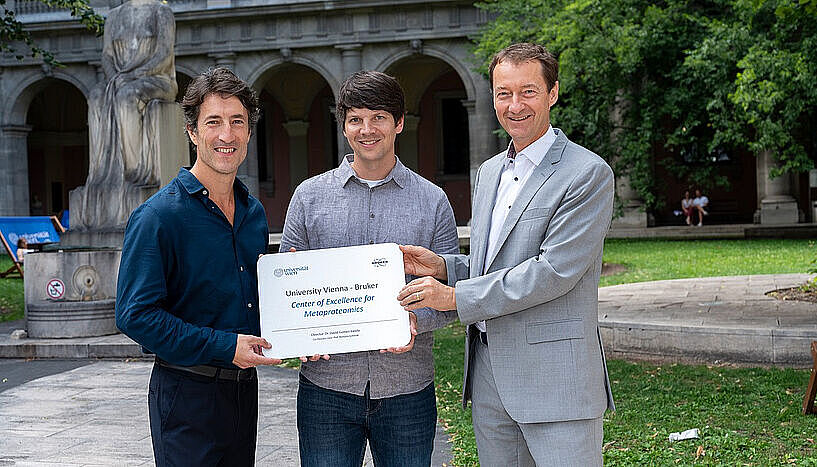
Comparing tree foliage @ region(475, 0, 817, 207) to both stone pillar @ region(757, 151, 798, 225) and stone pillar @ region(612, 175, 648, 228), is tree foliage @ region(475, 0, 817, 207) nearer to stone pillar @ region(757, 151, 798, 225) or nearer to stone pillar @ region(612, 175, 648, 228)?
stone pillar @ region(612, 175, 648, 228)

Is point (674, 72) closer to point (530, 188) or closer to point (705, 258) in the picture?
point (705, 258)

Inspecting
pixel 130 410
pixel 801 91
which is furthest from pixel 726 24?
pixel 130 410

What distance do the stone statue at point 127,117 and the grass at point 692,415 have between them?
4.16m

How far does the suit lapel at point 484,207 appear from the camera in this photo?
3.09 m

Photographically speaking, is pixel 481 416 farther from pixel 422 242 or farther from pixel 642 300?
pixel 642 300

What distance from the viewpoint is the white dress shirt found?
3.03 meters

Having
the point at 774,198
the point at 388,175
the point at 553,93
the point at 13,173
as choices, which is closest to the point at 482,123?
the point at 774,198

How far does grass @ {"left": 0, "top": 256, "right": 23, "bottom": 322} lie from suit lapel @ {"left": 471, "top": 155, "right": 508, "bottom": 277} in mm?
11059

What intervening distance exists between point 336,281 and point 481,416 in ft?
2.28

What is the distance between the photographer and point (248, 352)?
9.19 feet

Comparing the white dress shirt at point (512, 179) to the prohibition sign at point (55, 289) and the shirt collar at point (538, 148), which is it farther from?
the prohibition sign at point (55, 289)

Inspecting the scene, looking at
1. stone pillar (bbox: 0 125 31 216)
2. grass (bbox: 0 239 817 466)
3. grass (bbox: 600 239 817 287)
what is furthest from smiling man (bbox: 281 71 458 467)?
stone pillar (bbox: 0 125 31 216)

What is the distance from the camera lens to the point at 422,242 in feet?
10.5

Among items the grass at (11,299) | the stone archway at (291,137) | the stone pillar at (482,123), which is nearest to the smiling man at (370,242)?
the grass at (11,299)
